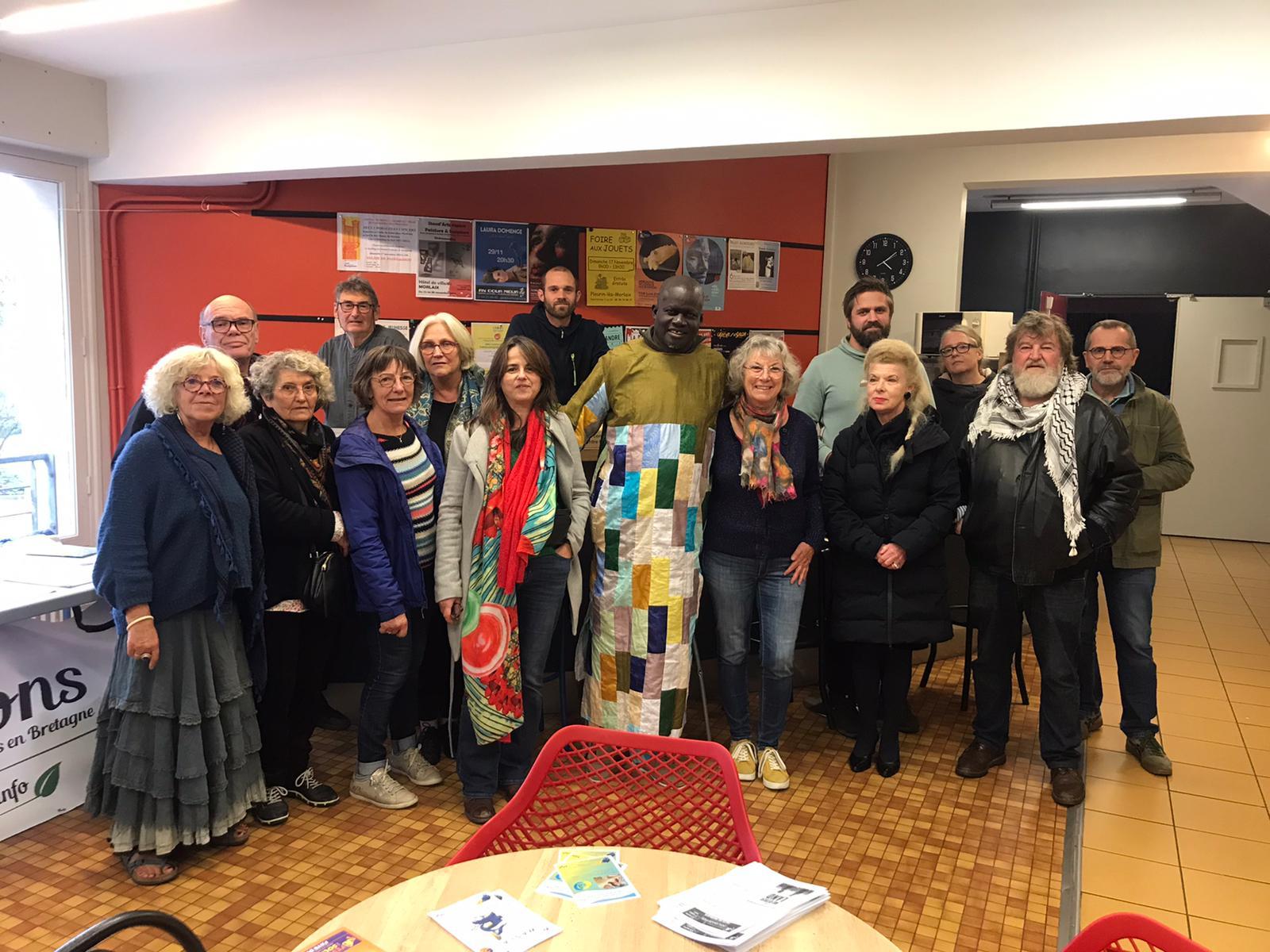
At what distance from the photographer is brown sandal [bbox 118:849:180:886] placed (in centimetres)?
264

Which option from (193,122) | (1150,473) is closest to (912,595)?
(1150,473)

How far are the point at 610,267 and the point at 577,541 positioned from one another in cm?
274

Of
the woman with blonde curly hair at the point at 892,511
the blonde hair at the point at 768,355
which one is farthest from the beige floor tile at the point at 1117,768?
the blonde hair at the point at 768,355

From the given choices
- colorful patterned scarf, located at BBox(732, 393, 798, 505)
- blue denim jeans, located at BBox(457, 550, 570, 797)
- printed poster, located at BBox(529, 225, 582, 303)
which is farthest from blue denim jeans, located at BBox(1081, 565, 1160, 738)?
printed poster, located at BBox(529, 225, 582, 303)

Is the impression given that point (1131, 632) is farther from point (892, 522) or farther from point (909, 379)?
point (909, 379)

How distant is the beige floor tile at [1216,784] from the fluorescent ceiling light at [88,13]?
4.43m

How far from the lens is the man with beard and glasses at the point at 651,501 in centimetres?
313

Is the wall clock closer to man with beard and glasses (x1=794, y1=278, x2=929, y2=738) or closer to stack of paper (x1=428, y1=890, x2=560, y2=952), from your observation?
man with beard and glasses (x1=794, y1=278, x2=929, y2=738)

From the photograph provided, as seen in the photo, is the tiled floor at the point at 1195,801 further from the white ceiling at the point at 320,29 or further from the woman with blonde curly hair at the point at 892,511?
the white ceiling at the point at 320,29

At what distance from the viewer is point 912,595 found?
3.29m

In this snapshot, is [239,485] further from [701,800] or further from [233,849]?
[701,800]

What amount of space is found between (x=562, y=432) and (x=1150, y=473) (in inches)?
86.0

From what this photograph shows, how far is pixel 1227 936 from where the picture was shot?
2.53 meters

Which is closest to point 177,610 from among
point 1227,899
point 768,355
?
point 768,355
